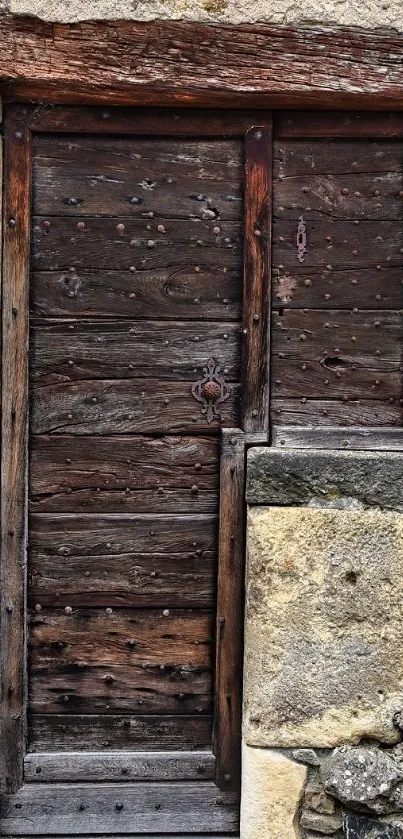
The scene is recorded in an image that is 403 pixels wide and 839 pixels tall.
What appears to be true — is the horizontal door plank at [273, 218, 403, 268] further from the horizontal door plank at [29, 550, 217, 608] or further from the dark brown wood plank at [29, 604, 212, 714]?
the dark brown wood plank at [29, 604, 212, 714]

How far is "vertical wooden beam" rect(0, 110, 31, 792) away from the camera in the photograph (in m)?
2.17

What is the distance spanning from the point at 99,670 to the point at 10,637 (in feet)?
0.87

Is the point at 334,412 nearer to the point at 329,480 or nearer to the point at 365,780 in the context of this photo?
the point at 329,480

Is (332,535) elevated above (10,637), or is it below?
above

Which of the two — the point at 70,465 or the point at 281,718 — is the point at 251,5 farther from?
the point at 281,718

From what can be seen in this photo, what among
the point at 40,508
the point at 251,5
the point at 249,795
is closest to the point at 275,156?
the point at 251,5

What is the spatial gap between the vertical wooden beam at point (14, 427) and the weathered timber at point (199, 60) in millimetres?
210

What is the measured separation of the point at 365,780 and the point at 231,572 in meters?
0.62

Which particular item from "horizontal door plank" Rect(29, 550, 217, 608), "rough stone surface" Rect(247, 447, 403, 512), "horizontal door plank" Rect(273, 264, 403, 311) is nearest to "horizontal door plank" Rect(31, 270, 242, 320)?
"horizontal door plank" Rect(273, 264, 403, 311)

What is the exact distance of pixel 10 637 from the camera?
219cm

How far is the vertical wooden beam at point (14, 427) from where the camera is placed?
217 centimetres

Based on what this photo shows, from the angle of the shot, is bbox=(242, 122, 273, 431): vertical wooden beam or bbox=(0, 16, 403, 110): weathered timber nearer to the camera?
bbox=(0, 16, 403, 110): weathered timber

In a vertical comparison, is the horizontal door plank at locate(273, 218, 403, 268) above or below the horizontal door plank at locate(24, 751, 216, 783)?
above

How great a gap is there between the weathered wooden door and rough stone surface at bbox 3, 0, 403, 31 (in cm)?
26
